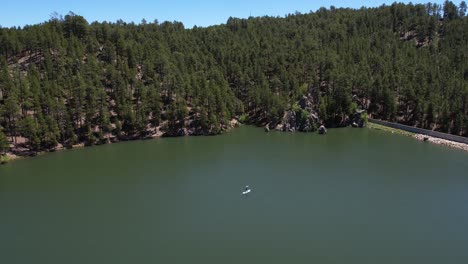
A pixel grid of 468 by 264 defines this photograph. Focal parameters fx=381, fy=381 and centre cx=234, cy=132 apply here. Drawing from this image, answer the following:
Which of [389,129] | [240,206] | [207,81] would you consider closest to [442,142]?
[389,129]

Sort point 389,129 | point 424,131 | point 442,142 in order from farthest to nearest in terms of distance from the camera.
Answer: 1. point 389,129
2. point 424,131
3. point 442,142

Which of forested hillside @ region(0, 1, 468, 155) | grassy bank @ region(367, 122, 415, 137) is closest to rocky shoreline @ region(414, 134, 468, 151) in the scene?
grassy bank @ region(367, 122, 415, 137)

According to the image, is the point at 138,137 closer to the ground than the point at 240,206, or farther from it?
farther from it

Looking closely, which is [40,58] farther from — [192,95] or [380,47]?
[380,47]

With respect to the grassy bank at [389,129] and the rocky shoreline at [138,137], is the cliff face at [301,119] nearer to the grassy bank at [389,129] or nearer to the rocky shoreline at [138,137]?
the grassy bank at [389,129]

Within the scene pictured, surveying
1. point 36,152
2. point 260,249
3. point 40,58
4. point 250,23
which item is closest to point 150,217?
point 260,249

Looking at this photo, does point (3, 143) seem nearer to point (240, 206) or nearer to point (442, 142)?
point (240, 206)

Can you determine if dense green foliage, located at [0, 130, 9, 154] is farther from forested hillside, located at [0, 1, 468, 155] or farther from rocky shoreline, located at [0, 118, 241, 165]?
rocky shoreline, located at [0, 118, 241, 165]
